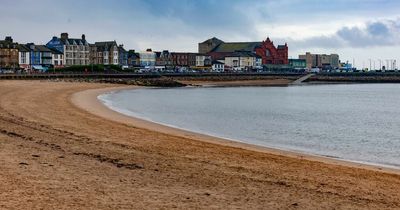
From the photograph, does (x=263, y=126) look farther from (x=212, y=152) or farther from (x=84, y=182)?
(x=84, y=182)

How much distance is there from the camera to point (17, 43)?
486ft

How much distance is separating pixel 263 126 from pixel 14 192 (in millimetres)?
25028

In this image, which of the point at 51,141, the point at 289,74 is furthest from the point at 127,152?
the point at 289,74

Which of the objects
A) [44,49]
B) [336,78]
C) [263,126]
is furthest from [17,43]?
[263,126]

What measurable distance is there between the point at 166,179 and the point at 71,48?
A: 156m

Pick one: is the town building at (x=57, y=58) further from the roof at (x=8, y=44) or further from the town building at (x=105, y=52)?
the roof at (x=8, y=44)

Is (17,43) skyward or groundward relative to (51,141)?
skyward

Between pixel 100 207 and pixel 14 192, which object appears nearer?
pixel 100 207

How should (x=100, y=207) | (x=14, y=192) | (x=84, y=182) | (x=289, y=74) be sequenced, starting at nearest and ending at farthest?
(x=100, y=207), (x=14, y=192), (x=84, y=182), (x=289, y=74)

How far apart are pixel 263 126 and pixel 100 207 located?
25287 mm

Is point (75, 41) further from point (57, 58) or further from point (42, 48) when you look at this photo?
point (42, 48)

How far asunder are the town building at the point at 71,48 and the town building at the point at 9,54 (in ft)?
56.1

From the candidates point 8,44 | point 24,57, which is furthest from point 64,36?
point 8,44

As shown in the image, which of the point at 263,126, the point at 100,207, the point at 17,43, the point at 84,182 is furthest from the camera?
the point at 17,43
